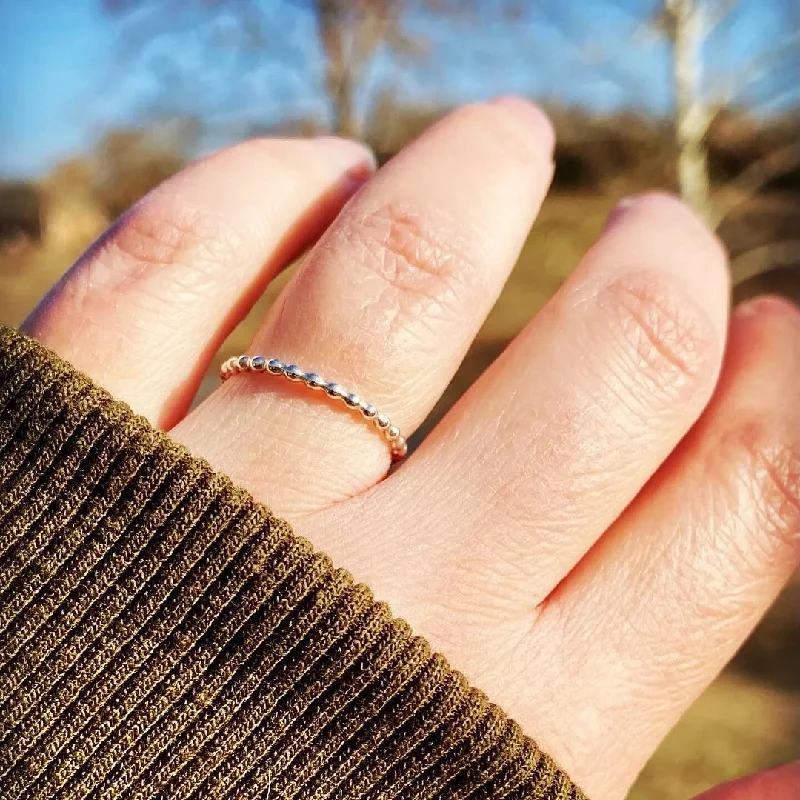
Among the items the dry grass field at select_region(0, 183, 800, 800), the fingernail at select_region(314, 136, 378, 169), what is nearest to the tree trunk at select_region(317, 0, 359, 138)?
the dry grass field at select_region(0, 183, 800, 800)

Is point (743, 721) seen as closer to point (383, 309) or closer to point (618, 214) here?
point (618, 214)

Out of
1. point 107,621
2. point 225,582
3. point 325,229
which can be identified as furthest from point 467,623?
point 325,229

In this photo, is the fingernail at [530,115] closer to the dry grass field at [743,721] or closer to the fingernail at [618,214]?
the fingernail at [618,214]

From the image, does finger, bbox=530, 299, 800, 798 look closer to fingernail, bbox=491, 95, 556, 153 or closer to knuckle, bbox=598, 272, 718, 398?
knuckle, bbox=598, 272, 718, 398

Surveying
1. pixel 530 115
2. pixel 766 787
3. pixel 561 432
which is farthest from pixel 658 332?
pixel 766 787

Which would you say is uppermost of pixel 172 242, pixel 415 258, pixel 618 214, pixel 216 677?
pixel 618 214

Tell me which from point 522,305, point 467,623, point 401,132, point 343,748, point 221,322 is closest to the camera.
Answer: point 343,748

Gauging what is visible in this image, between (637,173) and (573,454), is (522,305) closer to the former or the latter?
(637,173)
